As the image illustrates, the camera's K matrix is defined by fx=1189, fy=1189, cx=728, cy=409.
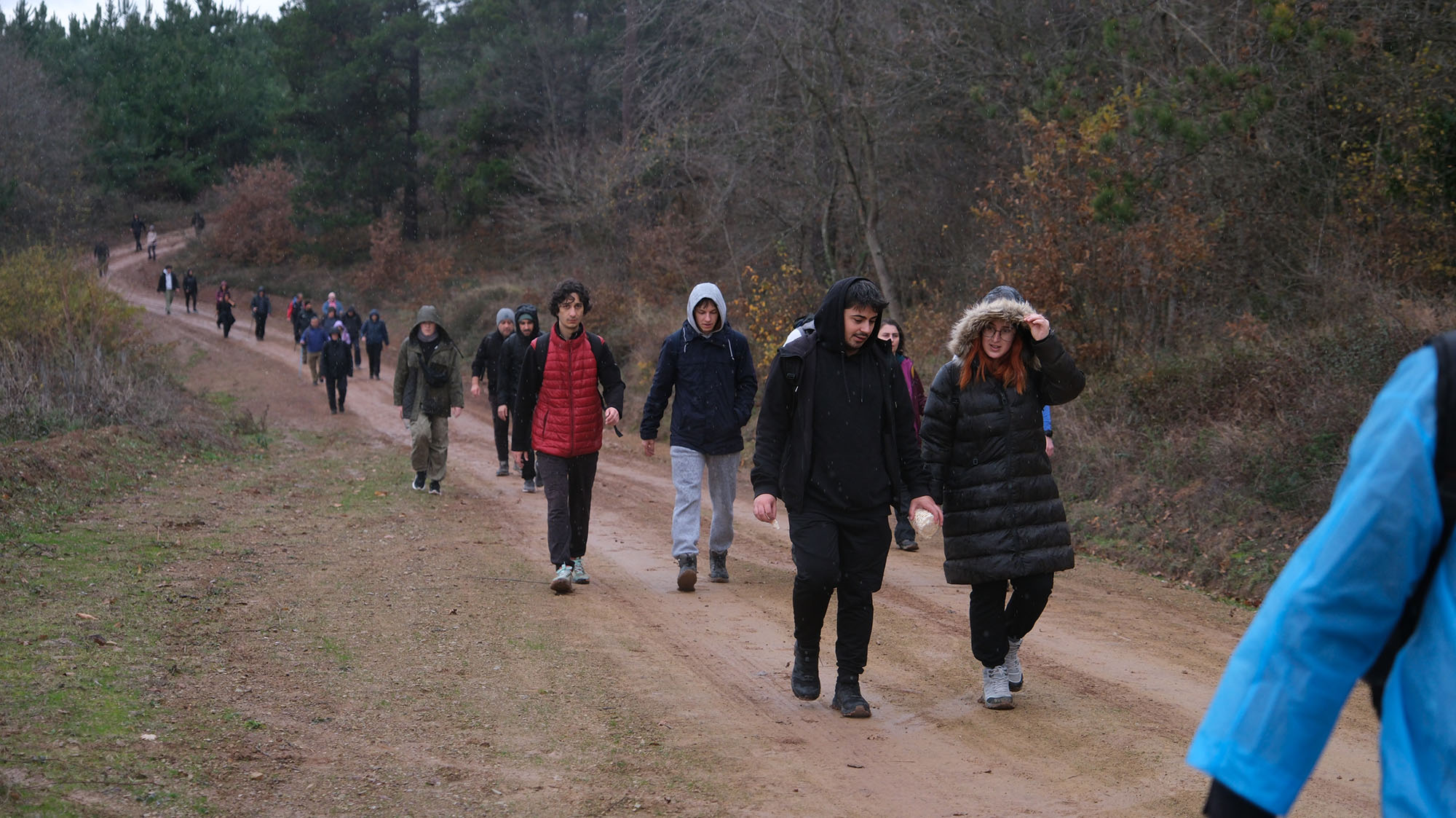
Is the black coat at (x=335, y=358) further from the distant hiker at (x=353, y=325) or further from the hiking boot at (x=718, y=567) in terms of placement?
the hiking boot at (x=718, y=567)

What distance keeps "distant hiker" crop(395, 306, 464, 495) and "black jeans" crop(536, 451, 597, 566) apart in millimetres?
4888

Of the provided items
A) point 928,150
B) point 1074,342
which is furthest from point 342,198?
point 1074,342

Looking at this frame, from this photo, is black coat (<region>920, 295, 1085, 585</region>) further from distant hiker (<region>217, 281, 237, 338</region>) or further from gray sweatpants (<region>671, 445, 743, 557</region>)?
distant hiker (<region>217, 281, 237, 338</region>)

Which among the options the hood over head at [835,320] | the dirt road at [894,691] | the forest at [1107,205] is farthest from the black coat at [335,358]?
the hood over head at [835,320]

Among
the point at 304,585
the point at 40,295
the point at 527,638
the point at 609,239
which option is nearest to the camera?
the point at 527,638

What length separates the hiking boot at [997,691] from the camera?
20.5ft

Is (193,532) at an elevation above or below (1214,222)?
below

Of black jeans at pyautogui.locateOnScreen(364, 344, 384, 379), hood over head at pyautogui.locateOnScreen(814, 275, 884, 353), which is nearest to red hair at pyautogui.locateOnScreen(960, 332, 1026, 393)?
hood over head at pyautogui.locateOnScreen(814, 275, 884, 353)

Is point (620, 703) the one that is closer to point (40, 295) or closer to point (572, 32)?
point (40, 295)

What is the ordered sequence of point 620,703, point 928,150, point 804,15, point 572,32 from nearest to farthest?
point 620,703
point 804,15
point 928,150
point 572,32

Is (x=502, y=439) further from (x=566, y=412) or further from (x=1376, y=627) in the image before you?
(x=1376, y=627)

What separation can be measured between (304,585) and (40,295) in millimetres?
12512

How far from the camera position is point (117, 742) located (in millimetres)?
5082

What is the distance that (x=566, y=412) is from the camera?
9016 mm
